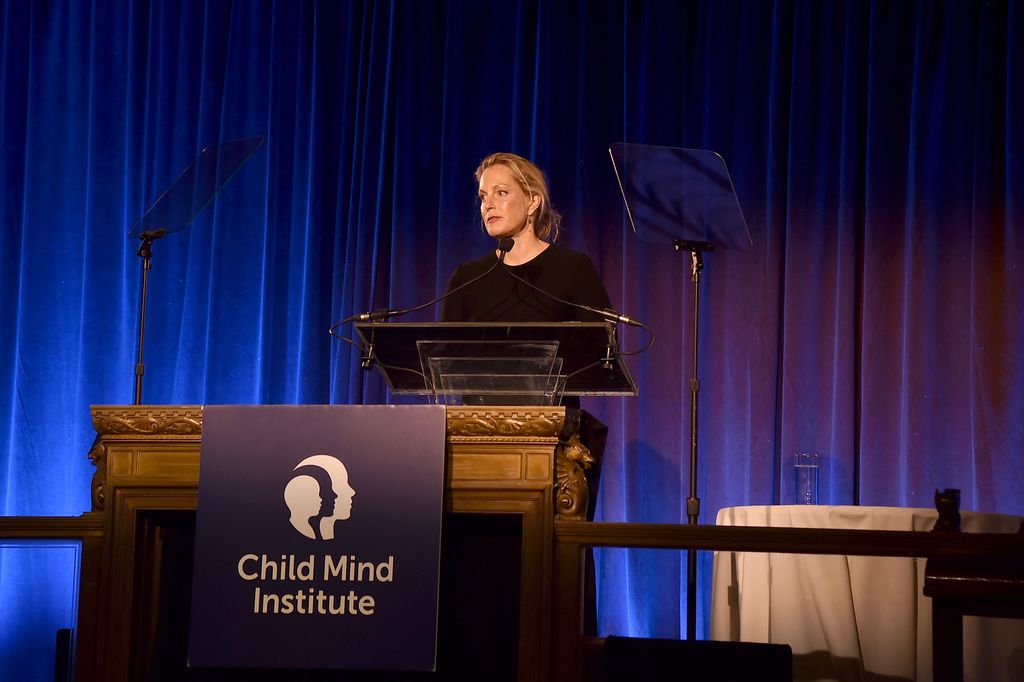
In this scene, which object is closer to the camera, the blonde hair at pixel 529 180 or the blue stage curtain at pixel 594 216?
the blonde hair at pixel 529 180

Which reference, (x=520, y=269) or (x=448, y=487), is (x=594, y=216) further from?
(x=448, y=487)

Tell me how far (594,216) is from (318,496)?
2.80 m

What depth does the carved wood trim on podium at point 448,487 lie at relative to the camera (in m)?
2.15

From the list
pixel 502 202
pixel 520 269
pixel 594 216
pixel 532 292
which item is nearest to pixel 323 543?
pixel 532 292

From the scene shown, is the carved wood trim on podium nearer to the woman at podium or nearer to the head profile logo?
the head profile logo

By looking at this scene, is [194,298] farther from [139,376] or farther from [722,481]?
[722,481]

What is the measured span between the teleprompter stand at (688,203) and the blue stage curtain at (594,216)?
96 centimetres

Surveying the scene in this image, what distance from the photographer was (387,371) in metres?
2.60

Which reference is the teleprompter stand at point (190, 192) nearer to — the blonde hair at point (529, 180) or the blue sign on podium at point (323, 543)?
the blonde hair at point (529, 180)

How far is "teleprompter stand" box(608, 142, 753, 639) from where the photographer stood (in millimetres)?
3342

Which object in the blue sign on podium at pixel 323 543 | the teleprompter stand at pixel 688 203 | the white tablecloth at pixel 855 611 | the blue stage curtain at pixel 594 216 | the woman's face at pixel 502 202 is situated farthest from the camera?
the blue stage curtain at pixel 594 216

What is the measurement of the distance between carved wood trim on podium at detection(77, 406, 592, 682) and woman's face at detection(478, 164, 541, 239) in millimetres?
1378

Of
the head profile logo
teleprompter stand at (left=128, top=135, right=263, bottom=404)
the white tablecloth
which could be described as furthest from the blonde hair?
the head profile logo

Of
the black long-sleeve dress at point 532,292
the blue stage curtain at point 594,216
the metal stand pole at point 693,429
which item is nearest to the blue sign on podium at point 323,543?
the black long-sleeve dress at point 532,292
